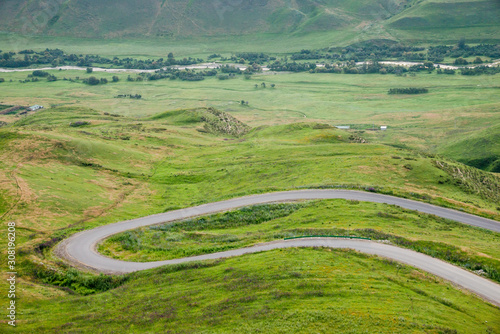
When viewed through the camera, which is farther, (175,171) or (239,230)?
(175,171)

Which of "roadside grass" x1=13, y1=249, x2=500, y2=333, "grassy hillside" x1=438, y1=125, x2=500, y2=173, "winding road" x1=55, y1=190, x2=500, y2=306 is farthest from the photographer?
"grassy hillside" x1=438, y1=125, x2=500, y2=173

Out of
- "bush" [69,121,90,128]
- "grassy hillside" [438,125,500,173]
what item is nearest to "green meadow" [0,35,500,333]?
"grassy hillside" [438,125,500,173]

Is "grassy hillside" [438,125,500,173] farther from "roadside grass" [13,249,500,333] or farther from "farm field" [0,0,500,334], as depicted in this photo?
"roadside grass" [13,249,500,333]

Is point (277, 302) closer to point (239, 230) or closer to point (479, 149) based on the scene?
point (239, 230)

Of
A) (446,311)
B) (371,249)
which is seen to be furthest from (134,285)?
(446,311)

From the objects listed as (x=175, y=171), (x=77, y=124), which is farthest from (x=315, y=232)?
(x=77, y=124)
